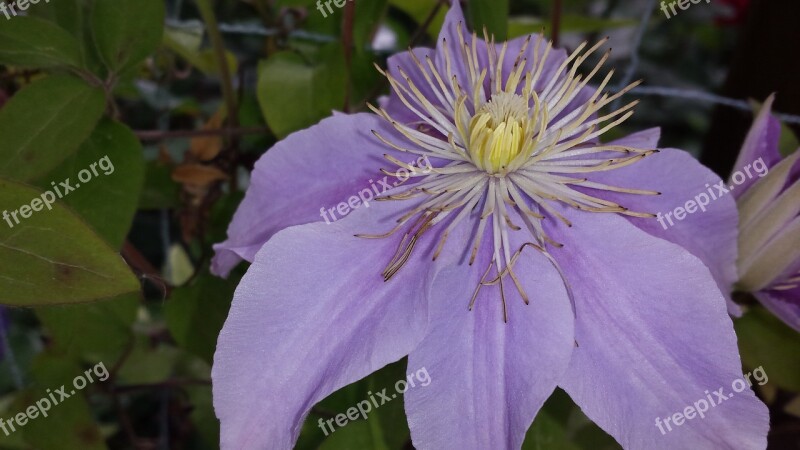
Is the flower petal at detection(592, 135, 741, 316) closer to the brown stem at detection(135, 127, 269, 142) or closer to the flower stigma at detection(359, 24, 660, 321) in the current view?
the flower stigma at detection(359, 24, 660, 321)

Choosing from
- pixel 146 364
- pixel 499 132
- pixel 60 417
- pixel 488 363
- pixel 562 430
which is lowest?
pixel 146 364

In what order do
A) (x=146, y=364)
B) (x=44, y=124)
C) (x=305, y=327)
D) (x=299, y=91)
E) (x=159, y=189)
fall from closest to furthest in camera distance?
(x=305, y=327)
(x=44, y=124)
(x=299, y=91)
(x=159, y=189)
(x=146, y=364)

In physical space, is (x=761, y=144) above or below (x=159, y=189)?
above

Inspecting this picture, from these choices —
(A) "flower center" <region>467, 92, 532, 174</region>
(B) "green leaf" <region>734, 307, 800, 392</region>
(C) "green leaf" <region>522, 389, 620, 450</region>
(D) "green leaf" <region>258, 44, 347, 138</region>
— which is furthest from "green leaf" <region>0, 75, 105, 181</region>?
(B) "green leaf" <region>734, 307, 800, 392</region>

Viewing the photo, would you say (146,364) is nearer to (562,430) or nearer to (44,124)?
(44,124)

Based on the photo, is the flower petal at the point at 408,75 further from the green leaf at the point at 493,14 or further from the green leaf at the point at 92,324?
the green leaf at the point at 92,324

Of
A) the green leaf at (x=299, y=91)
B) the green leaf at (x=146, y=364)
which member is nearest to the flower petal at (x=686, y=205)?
the green leaf at (x=299, y=91)

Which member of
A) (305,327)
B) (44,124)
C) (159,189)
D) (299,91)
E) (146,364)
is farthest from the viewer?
(146,364)

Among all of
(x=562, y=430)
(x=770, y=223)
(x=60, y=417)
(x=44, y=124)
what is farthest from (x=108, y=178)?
(x=770, y=223)
